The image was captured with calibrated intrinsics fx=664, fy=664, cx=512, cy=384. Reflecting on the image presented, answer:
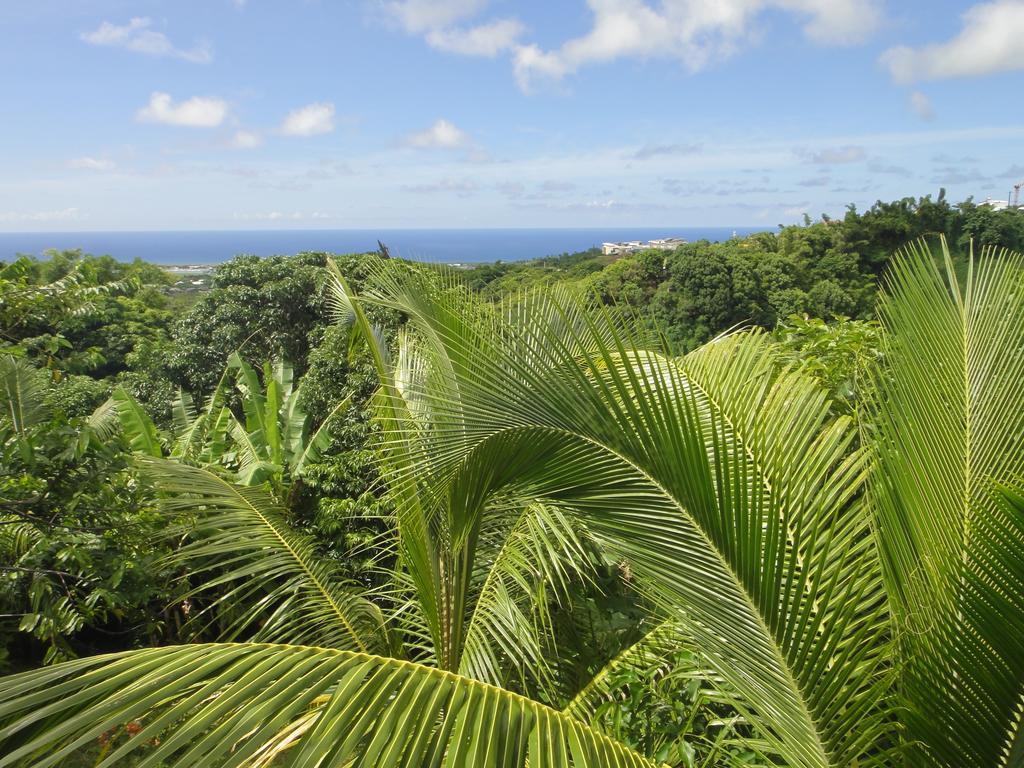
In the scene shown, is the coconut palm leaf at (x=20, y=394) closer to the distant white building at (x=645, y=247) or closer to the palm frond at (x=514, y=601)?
the palm frond at (x=514, y=601)

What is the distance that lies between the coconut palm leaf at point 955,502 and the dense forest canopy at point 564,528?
0.4 inches

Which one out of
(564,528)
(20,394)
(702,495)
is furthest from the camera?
(20,394)

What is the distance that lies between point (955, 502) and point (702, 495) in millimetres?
878

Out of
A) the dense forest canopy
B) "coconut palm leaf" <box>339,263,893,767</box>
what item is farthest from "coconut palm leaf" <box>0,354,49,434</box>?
"coconut palm leaf" <box>339,263,893,767</box>

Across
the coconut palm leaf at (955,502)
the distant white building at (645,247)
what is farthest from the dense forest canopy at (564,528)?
the distant white building at (645,247)

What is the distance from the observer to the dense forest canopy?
1.61 meters

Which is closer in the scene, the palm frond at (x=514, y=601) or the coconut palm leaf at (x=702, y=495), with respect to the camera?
the coconut palm leaf at (x=702, y=495)

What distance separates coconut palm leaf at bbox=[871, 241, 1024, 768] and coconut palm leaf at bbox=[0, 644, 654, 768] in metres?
0.88

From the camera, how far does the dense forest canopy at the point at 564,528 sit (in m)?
1.61

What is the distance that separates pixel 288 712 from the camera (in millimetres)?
1172

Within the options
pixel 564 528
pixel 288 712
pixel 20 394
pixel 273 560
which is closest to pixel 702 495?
pixel 288 712

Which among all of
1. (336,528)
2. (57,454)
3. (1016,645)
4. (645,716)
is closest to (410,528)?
(645,716)

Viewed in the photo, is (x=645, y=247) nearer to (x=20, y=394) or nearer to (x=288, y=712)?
(x=20, y=394)

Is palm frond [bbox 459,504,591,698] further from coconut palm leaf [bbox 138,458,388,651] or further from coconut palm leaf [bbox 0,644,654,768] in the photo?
coconut palm leaf [bbox 0,644,654,768]
